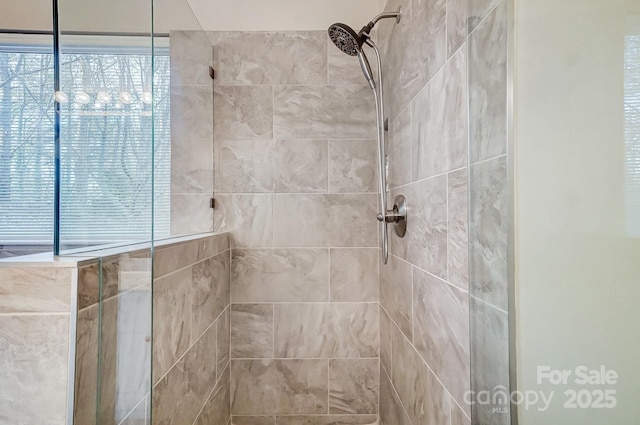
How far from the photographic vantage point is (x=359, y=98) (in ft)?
4.91

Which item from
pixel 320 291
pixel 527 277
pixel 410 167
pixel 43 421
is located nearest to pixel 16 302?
pixel 43 421

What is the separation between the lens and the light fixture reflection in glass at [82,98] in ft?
2.07

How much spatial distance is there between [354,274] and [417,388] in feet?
2.07

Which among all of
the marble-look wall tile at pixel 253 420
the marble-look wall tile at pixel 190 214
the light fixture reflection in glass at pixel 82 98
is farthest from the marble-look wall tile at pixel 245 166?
the marble-look wall tile at pixel 253 420

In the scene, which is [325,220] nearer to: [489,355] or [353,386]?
[353,386]

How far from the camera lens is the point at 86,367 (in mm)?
508

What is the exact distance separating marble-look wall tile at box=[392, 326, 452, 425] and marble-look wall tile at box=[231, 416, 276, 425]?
715 millimetres

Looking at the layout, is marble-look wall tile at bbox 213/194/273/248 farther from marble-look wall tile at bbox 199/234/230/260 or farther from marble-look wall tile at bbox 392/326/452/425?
marble-look wall tile at bbox 392/326/452/425

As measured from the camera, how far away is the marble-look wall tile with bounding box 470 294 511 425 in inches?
21.8

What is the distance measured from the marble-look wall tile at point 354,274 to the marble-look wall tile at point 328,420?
608 millimetres

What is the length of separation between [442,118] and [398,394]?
1074 mm

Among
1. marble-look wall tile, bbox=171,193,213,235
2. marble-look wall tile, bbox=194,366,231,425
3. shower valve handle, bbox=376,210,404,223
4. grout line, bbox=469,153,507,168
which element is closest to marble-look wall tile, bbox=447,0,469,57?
grout line, bbox=469,153,507,168

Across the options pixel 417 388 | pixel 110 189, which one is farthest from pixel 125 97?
pixel 417 388

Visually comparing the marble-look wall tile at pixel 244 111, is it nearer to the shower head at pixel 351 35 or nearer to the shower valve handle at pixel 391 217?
the shower head at pixel 351 35
